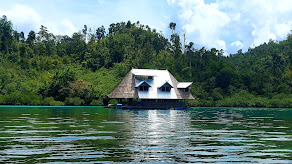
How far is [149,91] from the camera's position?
66.9m

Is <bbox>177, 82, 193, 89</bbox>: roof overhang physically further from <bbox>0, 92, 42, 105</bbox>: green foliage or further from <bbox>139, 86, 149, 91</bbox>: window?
<bbox>0, 92, 42, 105</bbox>: green foliage

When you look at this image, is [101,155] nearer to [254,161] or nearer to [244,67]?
[254,161]

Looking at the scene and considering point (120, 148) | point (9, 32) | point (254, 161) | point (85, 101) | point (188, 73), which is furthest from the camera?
point (9, 32)

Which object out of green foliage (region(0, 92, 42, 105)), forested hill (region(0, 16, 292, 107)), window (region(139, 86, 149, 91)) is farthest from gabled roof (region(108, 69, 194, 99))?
green foliage (region(0, 92, 42, 105))

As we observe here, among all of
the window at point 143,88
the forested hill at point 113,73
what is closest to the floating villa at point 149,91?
the window at point 143,88

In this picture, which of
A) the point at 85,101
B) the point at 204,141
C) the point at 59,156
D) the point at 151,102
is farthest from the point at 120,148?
the point at 85,101

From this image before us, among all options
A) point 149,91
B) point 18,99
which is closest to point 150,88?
point 149,91

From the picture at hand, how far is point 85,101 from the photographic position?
76188 millimetres

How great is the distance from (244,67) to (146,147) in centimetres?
9733

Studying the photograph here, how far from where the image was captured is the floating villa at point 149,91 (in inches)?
2589

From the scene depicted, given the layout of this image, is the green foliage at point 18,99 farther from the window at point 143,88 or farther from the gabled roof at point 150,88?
the window at point 143,88

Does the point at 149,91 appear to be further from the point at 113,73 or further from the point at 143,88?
the point at 113,73

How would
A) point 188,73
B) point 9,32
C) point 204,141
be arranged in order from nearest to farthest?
1. point 204,141
2. point 188,73
3. point 9,32

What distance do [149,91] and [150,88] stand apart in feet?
2.15
